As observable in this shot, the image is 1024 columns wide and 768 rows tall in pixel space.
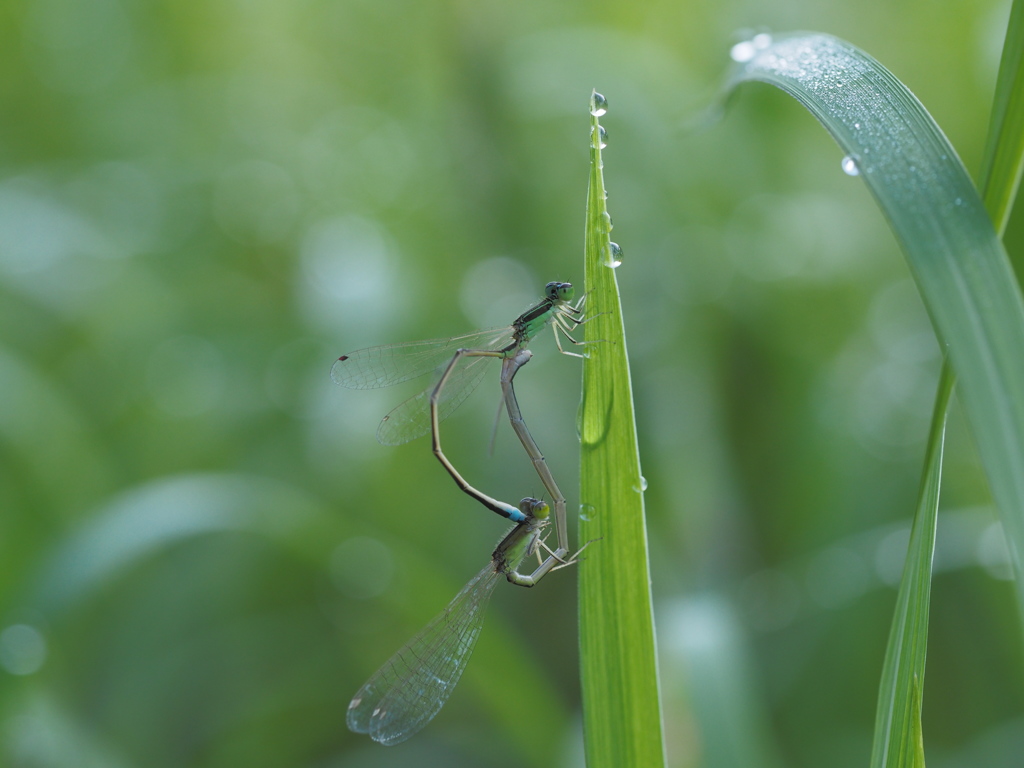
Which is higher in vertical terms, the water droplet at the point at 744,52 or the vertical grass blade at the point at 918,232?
the water droplet at the point at 744,52

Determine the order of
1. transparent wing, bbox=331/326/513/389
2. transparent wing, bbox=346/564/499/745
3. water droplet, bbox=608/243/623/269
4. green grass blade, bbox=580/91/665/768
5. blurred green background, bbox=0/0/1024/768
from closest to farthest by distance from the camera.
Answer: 1. green grass blade, bbox=580/91/665/768
2. water droplet, bbox=608/243/623/269
3. transparent wing, bbox=346/564/499/745
4. transparent wing, bbox=331/326/513/389
5. blurred green background, bbox=0/0/1024/768

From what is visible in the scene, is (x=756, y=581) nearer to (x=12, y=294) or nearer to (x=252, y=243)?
Answer: (x=252, y=243)

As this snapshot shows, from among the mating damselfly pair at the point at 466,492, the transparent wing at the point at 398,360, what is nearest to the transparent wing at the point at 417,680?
the mating damselfly pair at the point at 466,492

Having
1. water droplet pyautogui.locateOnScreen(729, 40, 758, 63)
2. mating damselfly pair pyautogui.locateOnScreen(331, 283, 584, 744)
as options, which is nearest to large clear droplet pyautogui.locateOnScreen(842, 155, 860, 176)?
water droplet pyautogui.locateOnScreen(729, 40, 758, 63)

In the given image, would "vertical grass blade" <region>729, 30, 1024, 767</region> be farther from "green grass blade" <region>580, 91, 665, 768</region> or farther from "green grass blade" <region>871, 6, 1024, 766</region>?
"green grass blade" <region>580, 91, 665, 768</region>

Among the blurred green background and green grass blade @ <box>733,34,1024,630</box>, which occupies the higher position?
the blurred green background

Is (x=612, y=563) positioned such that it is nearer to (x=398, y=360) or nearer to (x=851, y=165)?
(x=851, y=165)

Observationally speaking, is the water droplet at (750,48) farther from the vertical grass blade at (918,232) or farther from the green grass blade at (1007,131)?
the green grass blade at (1007,131)
